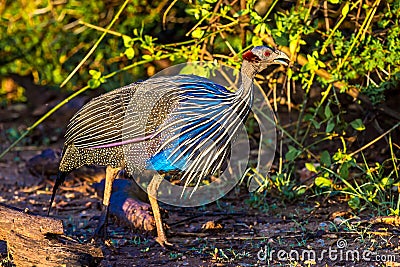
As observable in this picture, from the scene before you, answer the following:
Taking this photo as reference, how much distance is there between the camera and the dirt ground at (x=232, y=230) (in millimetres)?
3609

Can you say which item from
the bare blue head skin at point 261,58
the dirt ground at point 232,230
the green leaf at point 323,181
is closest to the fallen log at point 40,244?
the dirt ground at point 232,230

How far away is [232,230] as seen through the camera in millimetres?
4219

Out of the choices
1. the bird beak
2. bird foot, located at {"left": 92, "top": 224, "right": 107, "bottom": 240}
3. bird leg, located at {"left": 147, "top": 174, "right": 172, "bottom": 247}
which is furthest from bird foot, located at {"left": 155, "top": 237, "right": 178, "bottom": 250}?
the bird beak

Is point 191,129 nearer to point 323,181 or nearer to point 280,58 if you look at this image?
point 280,58

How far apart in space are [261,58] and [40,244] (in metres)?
1.46

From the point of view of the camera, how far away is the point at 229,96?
382cm

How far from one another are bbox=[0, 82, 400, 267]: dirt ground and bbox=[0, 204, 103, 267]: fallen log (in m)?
0.20

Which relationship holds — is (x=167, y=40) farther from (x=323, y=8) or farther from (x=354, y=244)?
(x=354, y=244)

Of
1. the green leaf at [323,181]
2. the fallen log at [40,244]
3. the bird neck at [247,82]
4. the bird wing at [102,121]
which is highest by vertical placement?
the bird neck at [247,82]

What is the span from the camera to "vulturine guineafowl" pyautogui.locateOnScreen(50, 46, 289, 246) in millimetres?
3734

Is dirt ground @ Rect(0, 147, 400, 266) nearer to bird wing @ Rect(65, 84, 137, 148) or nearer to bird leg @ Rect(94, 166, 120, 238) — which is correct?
bird leg @ Rect(94, 166, 120, 238)

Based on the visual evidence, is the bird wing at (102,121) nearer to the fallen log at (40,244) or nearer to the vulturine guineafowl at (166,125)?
the vulturine guineafowl at (166,125)

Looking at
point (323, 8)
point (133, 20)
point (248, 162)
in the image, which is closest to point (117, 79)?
point (133, 20)

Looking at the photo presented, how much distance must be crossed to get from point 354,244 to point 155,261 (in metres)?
0.99
